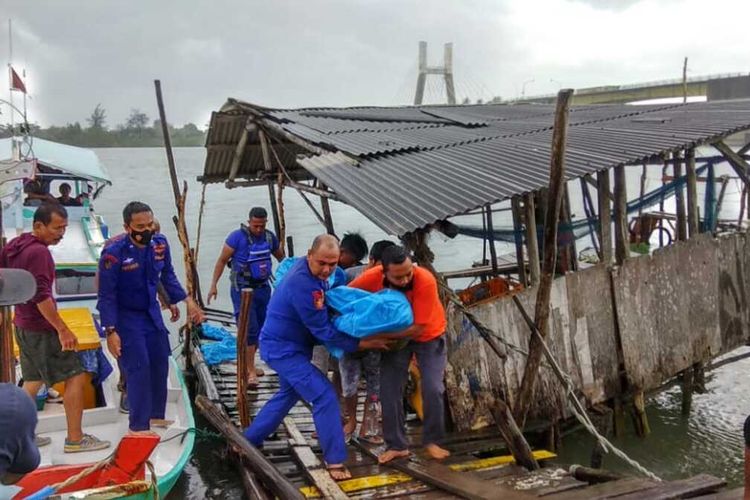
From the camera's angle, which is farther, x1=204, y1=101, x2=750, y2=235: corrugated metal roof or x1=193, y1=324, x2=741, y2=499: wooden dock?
x1=204, y1=101, x2=750, y2=235: corrugated metal roof

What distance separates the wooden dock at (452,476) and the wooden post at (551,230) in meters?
0.58

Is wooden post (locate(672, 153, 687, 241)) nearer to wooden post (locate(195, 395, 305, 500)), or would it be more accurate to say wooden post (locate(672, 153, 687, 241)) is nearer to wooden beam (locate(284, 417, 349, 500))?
wooden beam (locate(284, 417, 349, 500))

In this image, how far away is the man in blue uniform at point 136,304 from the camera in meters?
4.77

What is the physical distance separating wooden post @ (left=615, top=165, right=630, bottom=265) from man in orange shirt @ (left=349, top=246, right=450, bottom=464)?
2888 millimetres

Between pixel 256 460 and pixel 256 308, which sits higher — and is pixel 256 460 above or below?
below

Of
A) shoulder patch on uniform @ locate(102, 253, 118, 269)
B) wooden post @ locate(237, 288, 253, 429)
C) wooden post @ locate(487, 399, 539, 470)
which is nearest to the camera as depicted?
wooden post @ locate(487, 399, 539, 470)

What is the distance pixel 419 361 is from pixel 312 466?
3.46 ft

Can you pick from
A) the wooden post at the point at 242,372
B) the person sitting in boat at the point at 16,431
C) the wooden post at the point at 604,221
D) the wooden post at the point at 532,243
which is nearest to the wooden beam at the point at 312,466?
the wooden post at the point at 242,372

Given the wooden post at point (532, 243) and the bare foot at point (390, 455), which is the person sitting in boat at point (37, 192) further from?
the bare foot at point (390, 455)

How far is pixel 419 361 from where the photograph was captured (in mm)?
4523

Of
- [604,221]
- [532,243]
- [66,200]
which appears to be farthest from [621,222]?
[66,200]

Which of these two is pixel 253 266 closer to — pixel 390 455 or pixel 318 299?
pixel 318 299

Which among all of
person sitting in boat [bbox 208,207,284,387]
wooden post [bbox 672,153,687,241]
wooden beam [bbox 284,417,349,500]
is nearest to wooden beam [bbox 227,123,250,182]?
person sitting in boat [bbox 208,207,284,387]

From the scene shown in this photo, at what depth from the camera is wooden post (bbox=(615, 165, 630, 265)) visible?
650 cm
